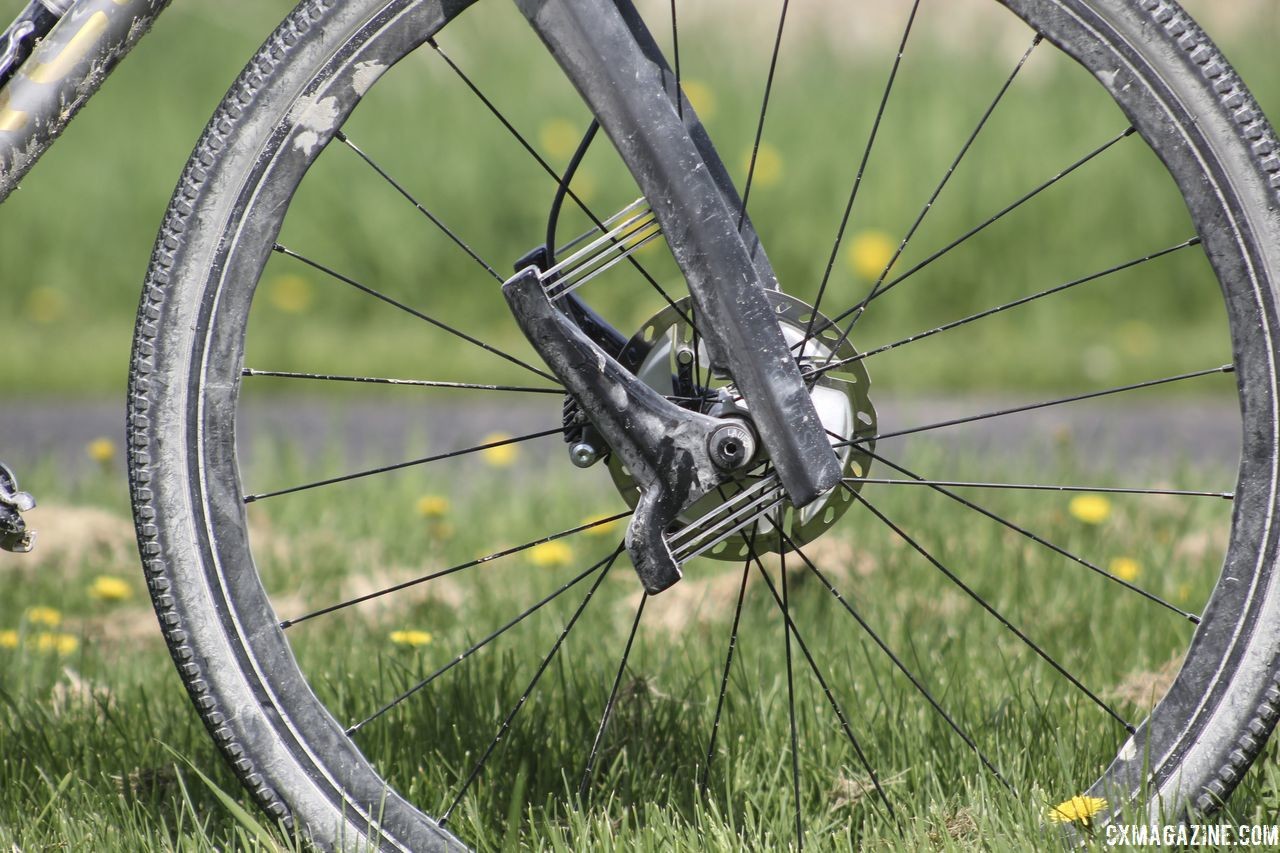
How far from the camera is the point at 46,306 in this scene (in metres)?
5.25

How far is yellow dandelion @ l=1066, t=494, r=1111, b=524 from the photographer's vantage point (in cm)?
280

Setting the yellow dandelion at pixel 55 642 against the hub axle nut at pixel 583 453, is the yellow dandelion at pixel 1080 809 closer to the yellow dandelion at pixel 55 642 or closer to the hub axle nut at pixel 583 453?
the hub axle nut at pixel 583 453

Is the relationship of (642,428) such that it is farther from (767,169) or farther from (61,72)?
(767,169)

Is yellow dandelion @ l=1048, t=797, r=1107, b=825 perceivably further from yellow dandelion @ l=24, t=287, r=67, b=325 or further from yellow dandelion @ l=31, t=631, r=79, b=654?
yellow dandelion @ l=24, t=287, r=67, b=325

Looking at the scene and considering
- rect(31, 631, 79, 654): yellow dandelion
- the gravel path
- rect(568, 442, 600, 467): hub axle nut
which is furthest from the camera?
the gravel path

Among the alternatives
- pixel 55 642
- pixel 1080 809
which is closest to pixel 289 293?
pixel 55 642

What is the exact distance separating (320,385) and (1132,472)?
8.69 feet

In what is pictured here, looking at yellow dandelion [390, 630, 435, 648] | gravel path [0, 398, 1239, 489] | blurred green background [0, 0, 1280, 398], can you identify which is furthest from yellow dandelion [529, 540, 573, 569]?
blurred green background [0, 0, 1280, 398]

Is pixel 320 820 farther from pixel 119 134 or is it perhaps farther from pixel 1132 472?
pixel 119 134

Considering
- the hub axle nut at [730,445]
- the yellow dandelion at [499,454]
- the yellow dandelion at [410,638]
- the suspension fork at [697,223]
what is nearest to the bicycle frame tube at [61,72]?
the suspension fork at [697,223]

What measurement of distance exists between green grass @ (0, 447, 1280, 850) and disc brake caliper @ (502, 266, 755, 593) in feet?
1.24

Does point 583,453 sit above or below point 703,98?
below

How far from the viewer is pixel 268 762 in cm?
156

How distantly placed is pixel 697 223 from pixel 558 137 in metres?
4.03
